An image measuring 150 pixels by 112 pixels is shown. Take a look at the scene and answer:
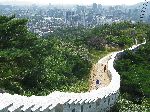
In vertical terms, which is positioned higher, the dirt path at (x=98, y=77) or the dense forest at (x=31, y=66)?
the dense forest at (x=31, y=66)

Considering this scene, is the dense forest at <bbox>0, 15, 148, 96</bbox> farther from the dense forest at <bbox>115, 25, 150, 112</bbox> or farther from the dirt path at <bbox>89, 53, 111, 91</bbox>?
the dense forest at <bbox>115, 25, 150, 112</bbox>

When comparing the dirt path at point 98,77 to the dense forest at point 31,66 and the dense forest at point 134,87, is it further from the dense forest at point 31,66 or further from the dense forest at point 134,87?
the dense forest at point 134,87

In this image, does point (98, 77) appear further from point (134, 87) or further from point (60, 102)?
point (60, 102)

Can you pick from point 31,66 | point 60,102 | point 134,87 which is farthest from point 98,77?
point 60,102

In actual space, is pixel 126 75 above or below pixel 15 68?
below

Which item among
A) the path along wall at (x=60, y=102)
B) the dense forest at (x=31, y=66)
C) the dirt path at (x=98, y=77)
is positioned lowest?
the dirt path at (x=98, y=77)

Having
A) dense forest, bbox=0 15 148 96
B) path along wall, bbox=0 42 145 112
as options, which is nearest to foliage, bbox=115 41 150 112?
path along wall, bbox=0 42 145 112

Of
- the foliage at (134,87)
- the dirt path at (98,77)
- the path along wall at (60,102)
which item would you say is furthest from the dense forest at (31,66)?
the path along wall at (60,102)

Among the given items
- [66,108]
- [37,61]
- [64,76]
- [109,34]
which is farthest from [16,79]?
[109,34]

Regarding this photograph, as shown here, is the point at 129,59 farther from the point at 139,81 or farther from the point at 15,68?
the point at 15,68
